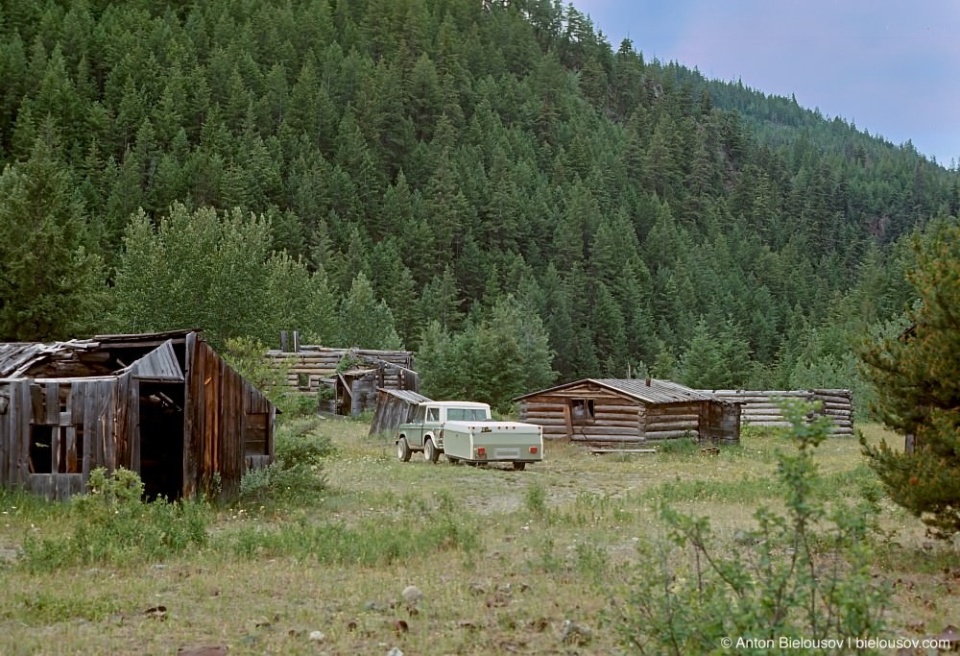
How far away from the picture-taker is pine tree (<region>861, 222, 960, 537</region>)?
11047mm

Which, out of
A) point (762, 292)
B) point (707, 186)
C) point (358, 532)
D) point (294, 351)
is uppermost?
point (707, 186)

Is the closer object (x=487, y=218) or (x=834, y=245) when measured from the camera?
(x=487, y=218)

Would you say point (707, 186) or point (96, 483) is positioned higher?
point (707, 186)

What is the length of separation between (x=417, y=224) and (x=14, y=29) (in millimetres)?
59523

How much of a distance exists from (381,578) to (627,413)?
77.7 feet

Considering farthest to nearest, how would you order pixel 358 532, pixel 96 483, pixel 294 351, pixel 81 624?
pixel 294 351
pixel 96 483
pixel 358 532
pixel 81 624

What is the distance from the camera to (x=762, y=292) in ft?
395

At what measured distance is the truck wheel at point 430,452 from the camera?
87.5 feet

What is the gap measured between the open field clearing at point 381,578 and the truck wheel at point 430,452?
783cm

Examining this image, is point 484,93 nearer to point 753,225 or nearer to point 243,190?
point 753,225

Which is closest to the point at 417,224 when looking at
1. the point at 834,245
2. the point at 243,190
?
the point at 243,190

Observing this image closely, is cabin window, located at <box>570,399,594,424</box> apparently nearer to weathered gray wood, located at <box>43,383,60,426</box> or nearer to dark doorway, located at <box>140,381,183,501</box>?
dark doorway, located at <box>140,381,183,501</box>

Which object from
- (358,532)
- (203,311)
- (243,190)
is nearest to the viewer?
(358,532)

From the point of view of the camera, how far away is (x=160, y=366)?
16.7m
